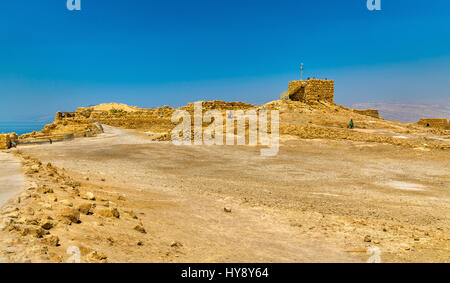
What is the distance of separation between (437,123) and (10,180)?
33.7 metres

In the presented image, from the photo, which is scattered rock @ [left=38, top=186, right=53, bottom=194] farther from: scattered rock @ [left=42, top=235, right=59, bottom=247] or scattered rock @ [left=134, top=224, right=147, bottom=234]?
scattered rock @ [left=42, top=235, right=59, bottom=247]

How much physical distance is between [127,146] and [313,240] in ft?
54.5

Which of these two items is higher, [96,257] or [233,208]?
[96,257]

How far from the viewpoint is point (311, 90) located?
3566cm

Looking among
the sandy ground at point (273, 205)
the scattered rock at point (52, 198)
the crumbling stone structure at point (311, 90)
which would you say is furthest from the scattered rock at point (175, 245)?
the crumbling stone structure at point (311, 90)

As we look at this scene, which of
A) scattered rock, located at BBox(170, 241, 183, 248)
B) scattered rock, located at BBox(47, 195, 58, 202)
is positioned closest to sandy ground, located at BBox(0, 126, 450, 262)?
scattered rock, located at BBox(170, 241, 183, 248)

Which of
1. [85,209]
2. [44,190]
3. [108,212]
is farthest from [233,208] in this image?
[44,190]

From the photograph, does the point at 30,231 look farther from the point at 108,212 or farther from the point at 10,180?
the point at 10,180

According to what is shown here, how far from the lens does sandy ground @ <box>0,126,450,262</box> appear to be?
4715mm

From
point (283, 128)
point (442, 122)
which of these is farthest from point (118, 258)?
point (442, 122)

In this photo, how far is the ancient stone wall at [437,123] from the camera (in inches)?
1118

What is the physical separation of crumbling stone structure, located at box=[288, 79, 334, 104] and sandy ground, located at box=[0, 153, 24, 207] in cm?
3136

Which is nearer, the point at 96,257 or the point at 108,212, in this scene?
the point at 96,257

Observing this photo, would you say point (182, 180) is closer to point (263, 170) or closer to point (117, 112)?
point (263, 170)
